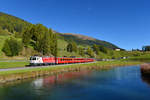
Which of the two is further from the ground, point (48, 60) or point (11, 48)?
point (11, 48)

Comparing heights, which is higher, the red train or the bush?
the bush

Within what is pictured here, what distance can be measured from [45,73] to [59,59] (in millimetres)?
22156

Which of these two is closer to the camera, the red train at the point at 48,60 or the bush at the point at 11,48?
the red train at the point at 48,60

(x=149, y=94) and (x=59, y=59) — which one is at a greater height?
(x=59, y=59)

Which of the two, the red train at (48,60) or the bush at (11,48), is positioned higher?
the bush at (11,48)

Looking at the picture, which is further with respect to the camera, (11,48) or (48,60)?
(11,48)

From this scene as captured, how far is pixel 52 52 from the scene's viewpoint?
283ft

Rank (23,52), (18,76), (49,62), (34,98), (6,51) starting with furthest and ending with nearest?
(23,52), (6,51), (49,62), (18,76), (34,98)

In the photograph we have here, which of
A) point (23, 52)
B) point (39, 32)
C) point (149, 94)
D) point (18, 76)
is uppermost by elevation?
point (39, 32)

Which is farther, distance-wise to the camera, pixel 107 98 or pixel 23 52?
pixel 23 52

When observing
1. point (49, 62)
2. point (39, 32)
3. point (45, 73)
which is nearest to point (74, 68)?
point (49, 62)

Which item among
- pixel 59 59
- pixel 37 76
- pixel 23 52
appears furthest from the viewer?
pixel 23 52

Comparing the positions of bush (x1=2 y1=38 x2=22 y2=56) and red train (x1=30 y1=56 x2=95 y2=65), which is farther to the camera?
bush (x1=2 y1=38 x2=22 y2=56)

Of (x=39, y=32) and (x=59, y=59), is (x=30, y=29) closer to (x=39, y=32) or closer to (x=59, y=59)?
(x=39, y=32)
